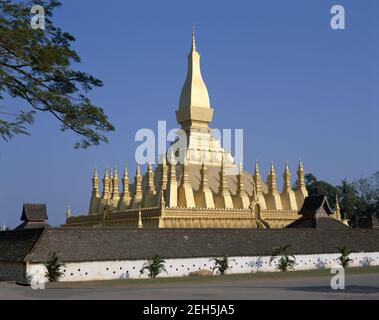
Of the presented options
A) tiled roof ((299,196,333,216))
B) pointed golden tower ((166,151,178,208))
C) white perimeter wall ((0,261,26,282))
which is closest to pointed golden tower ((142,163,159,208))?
pointed golden tower ((166,151,178,208))

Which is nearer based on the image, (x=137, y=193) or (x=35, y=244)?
(x=35, y=244)

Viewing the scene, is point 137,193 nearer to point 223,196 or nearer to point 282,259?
point 223,196

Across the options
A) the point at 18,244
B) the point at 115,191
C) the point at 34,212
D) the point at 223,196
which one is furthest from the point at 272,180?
the point at 18,244

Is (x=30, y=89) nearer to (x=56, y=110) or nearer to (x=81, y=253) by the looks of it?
(x=56, y=110)

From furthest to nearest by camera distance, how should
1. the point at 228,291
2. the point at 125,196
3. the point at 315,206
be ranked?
the point at 125,196, the point at 315,206, the point at 228,291

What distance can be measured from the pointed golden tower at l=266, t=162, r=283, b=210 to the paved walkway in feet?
72.7

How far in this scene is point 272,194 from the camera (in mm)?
48625

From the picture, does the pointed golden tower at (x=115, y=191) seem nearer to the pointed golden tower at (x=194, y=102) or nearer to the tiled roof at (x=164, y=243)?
the pointed golden tower at (x=194, y=102)

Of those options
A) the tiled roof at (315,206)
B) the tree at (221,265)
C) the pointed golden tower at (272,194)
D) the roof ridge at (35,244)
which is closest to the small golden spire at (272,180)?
the pointed golden tower at (272,194)

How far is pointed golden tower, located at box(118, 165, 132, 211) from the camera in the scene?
4712 centimetres

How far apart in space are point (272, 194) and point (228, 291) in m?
28.9

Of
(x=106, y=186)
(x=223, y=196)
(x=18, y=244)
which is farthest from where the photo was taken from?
(x=106, y=186)

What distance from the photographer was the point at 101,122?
16.5 meters
